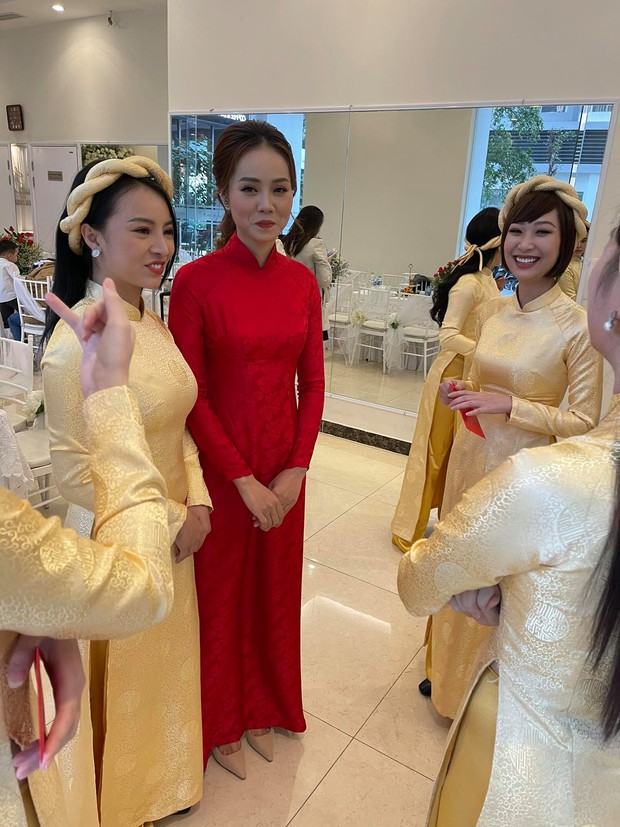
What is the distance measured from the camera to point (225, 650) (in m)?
1.77

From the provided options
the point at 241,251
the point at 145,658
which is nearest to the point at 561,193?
the point at 241,251

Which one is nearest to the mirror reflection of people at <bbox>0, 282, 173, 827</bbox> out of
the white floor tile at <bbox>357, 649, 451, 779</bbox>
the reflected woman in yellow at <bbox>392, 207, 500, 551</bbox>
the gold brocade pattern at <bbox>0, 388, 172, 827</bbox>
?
the gold brocade pattern at <bbox>0, 388, 172, 827</bbox>

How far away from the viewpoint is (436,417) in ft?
9.57

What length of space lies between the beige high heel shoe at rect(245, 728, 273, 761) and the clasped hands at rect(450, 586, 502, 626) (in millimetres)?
1260

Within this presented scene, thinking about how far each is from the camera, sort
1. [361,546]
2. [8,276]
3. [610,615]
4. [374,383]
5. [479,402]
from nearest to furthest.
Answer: [610,615] < [479,402] < [361,546] < [374,383] < [8,276]

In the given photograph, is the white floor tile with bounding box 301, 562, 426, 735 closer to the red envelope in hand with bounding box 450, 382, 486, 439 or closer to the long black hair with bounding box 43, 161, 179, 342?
the red envelope in hand with bounding box 450, 382, 486, 439

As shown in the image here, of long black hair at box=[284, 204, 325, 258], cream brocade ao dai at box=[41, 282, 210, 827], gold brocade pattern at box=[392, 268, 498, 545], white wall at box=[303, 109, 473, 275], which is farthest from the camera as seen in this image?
long black hair at box=[284, 204, 325, 258]

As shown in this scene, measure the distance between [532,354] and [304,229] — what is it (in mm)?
2994

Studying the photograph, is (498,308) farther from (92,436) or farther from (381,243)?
(381,243)

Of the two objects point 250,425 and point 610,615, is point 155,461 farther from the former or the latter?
point 610,615

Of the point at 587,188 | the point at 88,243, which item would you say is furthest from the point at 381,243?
the point at 88,243

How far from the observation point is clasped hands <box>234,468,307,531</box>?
61.6 inches

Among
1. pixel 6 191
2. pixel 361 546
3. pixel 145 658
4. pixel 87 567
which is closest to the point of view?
pixel 87 567

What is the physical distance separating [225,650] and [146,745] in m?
0.33
